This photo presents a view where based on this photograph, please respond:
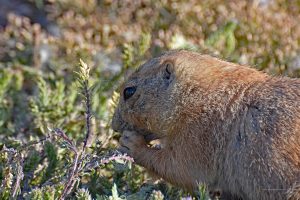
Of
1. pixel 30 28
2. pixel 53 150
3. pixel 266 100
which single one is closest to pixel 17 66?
pixel 30 28

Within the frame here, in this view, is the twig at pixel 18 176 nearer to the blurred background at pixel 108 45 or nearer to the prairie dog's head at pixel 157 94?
the prairie dog's head at pixel 157 94

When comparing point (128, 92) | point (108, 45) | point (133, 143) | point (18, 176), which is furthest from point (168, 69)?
point (108, 45)

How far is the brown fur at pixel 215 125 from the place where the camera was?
4.38m

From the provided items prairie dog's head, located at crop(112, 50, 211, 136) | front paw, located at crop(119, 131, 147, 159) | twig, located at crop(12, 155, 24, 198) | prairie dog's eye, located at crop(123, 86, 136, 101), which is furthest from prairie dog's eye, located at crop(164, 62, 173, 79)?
twig, located at crop(12, 155, 24, 198)

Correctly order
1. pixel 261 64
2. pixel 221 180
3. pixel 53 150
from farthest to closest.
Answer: pixel 261 64 < pixel 53 150 < pixel 221 180

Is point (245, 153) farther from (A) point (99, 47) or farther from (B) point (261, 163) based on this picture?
(A) point (99, 47)

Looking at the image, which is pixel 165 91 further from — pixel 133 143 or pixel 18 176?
pixel 18 176

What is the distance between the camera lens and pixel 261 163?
14.3ft

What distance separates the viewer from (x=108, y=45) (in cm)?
798

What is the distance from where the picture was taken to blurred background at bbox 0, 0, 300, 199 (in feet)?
21.8

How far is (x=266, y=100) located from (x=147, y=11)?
3.81 m

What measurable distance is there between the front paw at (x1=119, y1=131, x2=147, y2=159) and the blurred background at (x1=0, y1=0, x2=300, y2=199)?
1.06 metres

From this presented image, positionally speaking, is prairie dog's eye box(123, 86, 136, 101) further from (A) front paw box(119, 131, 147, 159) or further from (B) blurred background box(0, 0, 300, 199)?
(B) blurred background box(0, 0, 300, 199)

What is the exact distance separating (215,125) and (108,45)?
11.2 ft
